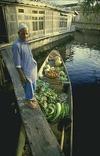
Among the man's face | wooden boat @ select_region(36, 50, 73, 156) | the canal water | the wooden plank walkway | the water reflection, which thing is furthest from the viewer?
the water reflection

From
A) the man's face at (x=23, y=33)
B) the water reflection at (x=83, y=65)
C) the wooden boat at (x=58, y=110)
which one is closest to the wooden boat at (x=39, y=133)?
the wooden boat at (x=58, y=110)

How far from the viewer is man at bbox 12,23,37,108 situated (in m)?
6.69

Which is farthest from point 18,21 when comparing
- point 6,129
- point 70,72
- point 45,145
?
point 45,145

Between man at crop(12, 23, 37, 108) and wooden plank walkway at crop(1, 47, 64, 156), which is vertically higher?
man at crop(12, 23, 37, 108)

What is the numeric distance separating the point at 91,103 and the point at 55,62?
4018 millimetres

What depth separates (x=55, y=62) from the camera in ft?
51.5

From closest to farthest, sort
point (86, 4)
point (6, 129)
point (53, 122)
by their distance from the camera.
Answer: point (53, 122) < point (6, 129) < point (86, 4)

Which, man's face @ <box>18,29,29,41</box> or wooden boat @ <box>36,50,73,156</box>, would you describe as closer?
man's face @ <box>18,29,29,41</box>

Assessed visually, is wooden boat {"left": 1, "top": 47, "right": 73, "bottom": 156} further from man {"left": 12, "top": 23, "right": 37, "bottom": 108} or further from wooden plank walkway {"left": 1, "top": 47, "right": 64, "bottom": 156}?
man {"left": 12, "top": 23, "right": 37, "bottom": 108}

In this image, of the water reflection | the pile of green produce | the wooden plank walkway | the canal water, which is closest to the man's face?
the wooden plank walkway

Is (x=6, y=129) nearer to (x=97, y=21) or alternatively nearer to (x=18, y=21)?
(x=18, y=21)

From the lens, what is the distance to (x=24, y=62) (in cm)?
689

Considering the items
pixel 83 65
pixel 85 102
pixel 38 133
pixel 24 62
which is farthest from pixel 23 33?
pixel 83 65

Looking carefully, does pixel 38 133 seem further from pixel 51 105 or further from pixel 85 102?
pixel 85 102
